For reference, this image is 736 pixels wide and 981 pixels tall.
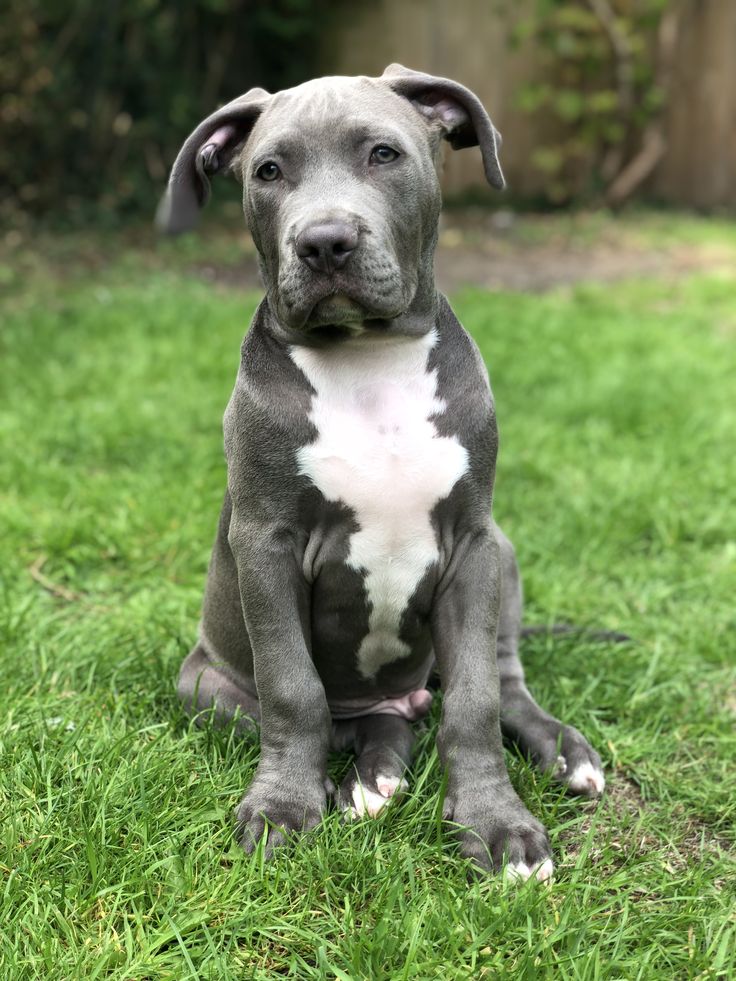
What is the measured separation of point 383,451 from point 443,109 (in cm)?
93

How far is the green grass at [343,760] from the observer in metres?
2.23

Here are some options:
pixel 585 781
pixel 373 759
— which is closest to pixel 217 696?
pixel 373 759

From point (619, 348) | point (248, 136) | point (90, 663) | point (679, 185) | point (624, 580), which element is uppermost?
point (248, 136)

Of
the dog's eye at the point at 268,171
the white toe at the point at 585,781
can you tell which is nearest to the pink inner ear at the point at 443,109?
the dog's eye at the point at 268,171

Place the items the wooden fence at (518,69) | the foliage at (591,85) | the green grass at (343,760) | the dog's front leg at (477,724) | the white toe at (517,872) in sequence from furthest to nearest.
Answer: the wooden fence at (518,69) < the foliage at (591,85) < the dog's front leg at (477,724) < the white toe at (517,872) < the green grass at (343,760)

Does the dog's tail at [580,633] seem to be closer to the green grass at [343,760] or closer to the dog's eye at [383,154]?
the green grass at [343,760]

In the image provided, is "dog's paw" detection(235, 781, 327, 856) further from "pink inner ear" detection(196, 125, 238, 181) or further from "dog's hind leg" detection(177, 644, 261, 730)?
"pink inner ear" detection(196, 125, 238, 181)

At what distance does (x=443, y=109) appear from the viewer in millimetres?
2883

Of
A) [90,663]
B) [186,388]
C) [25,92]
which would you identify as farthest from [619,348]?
[25,92]

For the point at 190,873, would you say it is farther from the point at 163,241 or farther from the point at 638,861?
the point at 163,241

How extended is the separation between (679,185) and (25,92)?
7080 mm

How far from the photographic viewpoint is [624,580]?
4145 mm

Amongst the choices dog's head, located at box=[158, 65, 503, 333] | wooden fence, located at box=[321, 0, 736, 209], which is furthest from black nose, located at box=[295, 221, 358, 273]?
wooden fence, located at box=[321, 0, 736, 209]

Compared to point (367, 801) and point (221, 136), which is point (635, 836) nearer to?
point (367, 801)
